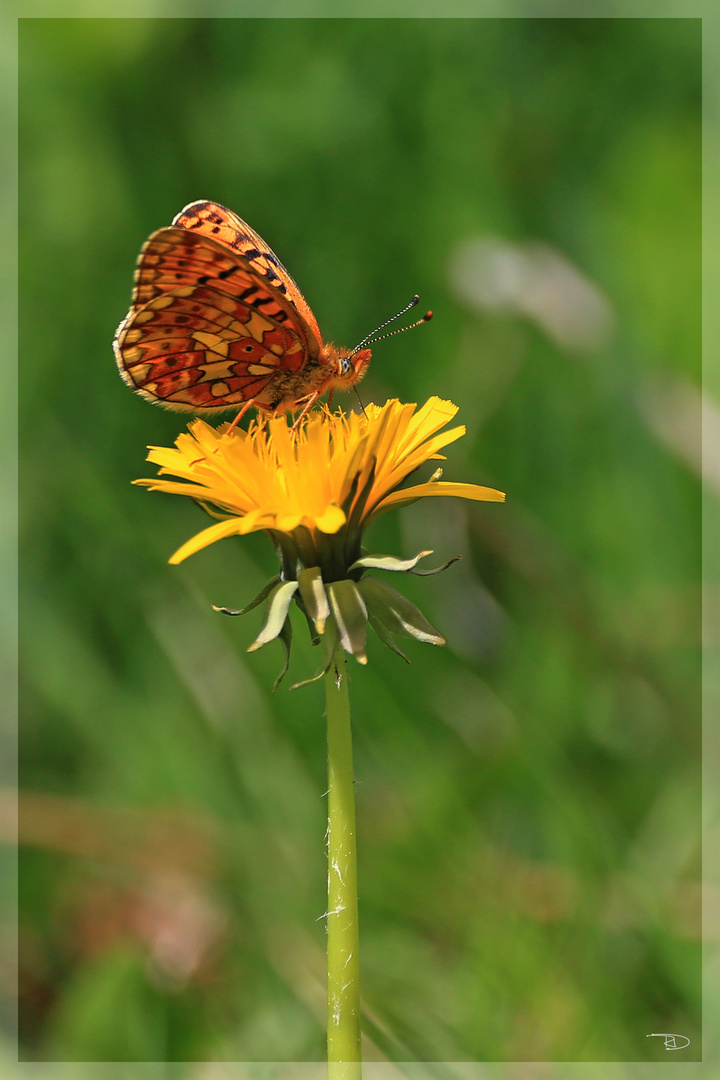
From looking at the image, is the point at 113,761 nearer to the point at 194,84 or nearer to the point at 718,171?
the point at 194,84

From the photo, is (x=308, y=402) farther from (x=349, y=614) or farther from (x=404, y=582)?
(x=404, y=582)

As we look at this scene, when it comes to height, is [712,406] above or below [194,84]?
below

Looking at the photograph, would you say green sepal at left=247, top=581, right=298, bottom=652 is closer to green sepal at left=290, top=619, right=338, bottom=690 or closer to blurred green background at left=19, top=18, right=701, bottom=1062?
green sepal at left=290, top=619, right=338, bottom=690

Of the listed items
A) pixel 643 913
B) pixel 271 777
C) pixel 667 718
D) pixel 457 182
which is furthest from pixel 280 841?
pixel 457 182

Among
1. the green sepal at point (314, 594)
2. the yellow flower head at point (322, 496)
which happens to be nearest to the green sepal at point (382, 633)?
the yellow flower head at point (322, 496)

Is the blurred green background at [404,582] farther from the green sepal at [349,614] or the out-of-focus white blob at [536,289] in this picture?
the green sepal at [349,614]
